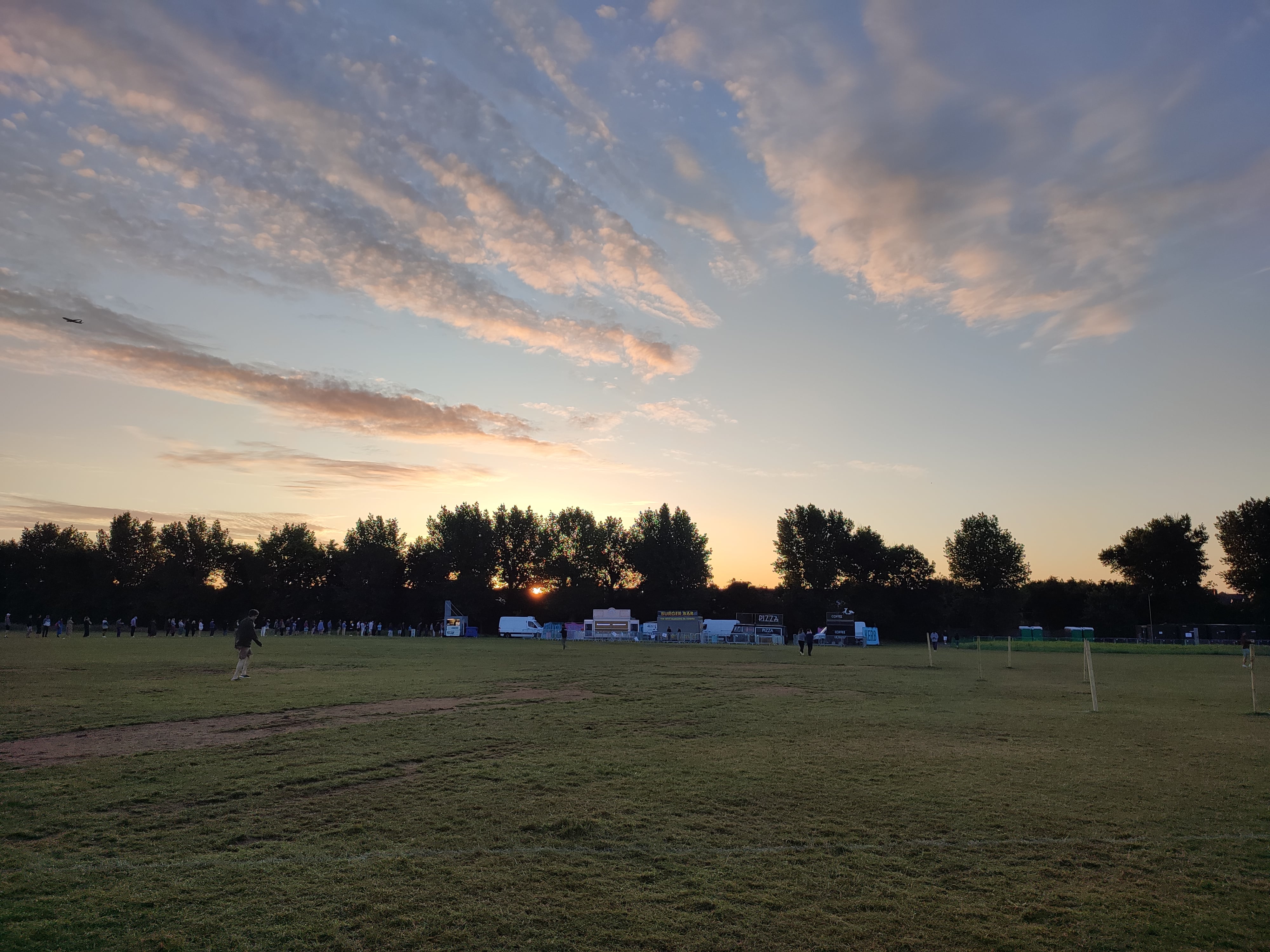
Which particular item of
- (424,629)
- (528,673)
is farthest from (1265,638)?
(424,629)

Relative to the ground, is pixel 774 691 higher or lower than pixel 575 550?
lower

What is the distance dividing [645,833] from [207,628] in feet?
326

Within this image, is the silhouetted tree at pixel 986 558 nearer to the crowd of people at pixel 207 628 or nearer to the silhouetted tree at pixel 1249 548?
the silhouetted tree at pixel 1249 548

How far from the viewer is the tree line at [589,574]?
3964 inches

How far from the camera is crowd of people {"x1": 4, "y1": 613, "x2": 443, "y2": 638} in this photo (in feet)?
219

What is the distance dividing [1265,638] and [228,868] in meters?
86.8

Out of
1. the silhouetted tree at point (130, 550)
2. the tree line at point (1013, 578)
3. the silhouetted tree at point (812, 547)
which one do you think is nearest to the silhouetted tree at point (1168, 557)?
→ the tree line at point (1013, 578)

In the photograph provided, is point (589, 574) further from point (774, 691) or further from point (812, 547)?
point (774, 691)

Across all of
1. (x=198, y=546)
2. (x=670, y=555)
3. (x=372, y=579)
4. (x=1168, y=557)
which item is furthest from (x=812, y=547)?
(x=198, y=546)

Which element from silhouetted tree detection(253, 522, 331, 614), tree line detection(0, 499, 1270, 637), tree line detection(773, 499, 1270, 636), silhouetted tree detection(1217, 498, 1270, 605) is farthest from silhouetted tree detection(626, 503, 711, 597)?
silhouetted tree detection(1217, 498, 1270, 605)

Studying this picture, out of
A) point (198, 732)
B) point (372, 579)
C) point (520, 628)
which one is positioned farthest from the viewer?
point (372, 579)

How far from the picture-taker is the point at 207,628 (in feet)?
294

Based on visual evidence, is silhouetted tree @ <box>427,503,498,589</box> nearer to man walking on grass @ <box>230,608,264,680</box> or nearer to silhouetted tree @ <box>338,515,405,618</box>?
silhouetted tree @ <box>338,515,405,618</box>

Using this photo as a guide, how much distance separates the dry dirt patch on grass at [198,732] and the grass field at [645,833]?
555 mm
